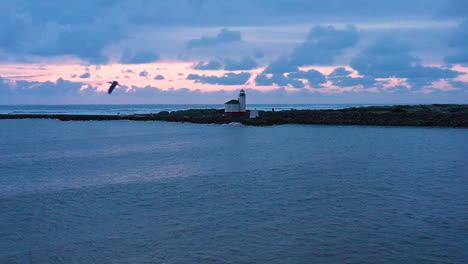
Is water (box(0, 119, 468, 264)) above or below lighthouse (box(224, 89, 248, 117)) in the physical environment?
below

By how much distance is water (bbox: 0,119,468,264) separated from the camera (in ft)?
37.8

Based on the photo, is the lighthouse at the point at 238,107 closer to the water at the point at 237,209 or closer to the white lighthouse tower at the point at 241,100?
the white lighthouse tower at the point at 241,100

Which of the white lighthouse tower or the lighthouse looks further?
the lighthouse

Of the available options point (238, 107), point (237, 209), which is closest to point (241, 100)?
point (238, 107)

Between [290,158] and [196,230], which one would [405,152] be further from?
[196,230]

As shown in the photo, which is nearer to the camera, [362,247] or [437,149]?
Result: [362,247]

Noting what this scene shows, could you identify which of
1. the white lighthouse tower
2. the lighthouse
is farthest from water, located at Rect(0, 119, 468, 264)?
the lighthouse

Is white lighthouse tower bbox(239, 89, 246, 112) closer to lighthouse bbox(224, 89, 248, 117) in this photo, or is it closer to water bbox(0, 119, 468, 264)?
lighthouse bbox(224, 89, 248, 117)

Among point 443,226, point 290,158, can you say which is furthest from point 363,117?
point 443,226

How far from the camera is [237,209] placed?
1569cm

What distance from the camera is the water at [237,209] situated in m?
11.5

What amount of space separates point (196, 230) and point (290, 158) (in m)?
16.9

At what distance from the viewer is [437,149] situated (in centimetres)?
3381

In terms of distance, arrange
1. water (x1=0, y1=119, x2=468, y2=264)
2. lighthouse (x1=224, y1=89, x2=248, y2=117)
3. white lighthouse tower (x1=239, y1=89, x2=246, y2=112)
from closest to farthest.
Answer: water (x1=0, y1=119, x2=468, y2=264) < white lighthouse tower (x1=239, y1=89, x2=246, y2=112) < lighthouse (x1=224, y1=89, x2=248, y2=117)
